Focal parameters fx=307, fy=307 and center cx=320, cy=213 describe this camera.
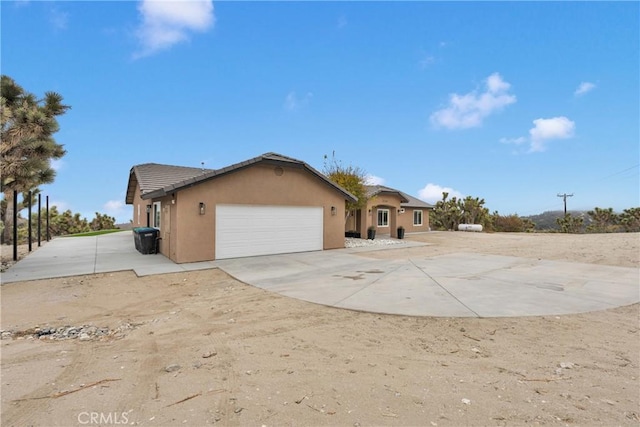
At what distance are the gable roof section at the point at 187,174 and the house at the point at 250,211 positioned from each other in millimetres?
36

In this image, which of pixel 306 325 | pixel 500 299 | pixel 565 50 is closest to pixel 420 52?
pixel 565 50

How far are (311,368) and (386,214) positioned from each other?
21768mm

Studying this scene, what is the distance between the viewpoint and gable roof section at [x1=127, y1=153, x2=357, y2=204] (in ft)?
34.9

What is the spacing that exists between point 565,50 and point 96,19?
18352 mm

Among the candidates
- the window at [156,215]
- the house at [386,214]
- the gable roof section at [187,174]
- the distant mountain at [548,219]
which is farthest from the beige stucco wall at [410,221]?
the window at [156,215]

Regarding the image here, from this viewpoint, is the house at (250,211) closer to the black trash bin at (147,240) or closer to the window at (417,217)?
the black trash bin at (147,240)

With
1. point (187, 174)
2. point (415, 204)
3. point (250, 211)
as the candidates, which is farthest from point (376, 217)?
point (187, 174)

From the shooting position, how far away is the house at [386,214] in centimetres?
2159

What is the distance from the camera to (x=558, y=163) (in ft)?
85.4

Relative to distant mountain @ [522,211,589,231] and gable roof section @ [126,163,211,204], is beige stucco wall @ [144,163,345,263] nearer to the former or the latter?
gable roof section @ [126,163,211,204]

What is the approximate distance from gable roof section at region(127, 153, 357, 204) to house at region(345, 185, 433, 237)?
6.26m

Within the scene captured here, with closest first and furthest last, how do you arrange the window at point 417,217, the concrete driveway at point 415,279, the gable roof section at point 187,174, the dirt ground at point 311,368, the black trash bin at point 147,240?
the dirt ground at point 311,368 → the concrete driveway at point 415,279 → the gable roof section at point 187,174 → the black trash bin at point 147,240 → the window at point 417,217

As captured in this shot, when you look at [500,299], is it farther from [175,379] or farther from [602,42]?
[602,42]

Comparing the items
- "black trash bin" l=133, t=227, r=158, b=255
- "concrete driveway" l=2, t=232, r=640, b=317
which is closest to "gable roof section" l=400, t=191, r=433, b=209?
"concrete driveway" l=2, t=232, r=640, b=317
